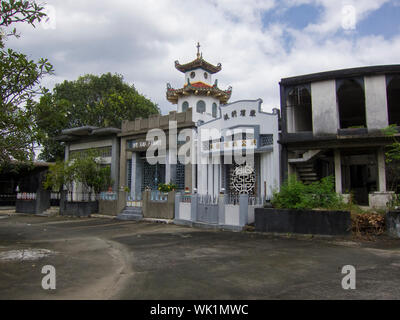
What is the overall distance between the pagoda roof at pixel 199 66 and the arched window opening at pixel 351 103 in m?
9.20

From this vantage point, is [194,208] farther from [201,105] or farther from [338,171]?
[201,105]

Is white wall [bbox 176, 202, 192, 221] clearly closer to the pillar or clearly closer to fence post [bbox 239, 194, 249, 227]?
fence post [bbox 239, 194, 249, 227]

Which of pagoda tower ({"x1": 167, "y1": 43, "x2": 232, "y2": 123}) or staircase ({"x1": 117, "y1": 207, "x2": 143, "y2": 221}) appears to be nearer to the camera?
staircase ({"x1": 117, "y1": 207, "x2": 143, "y2": 221})

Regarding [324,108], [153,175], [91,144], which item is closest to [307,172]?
[324,108]

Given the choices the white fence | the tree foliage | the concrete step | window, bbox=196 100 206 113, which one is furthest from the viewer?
window, bbox=196 100 206 113

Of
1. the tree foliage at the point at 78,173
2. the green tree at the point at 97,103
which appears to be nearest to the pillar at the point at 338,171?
the tree foliage at the point at 78,173

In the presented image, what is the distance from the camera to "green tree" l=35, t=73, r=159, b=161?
30.2m

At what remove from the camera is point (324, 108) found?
46.5ft

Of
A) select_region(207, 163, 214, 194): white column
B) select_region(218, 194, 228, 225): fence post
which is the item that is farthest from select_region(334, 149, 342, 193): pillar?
select_region(207, 163, 214, 194): white column

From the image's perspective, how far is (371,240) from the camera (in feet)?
32.0

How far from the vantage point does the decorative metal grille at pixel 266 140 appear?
15564mm

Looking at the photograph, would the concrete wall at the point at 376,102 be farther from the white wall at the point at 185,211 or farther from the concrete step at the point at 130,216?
the concrete step at the point at 130,216

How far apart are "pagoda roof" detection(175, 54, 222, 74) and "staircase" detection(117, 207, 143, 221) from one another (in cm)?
1094

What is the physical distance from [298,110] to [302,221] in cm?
756
